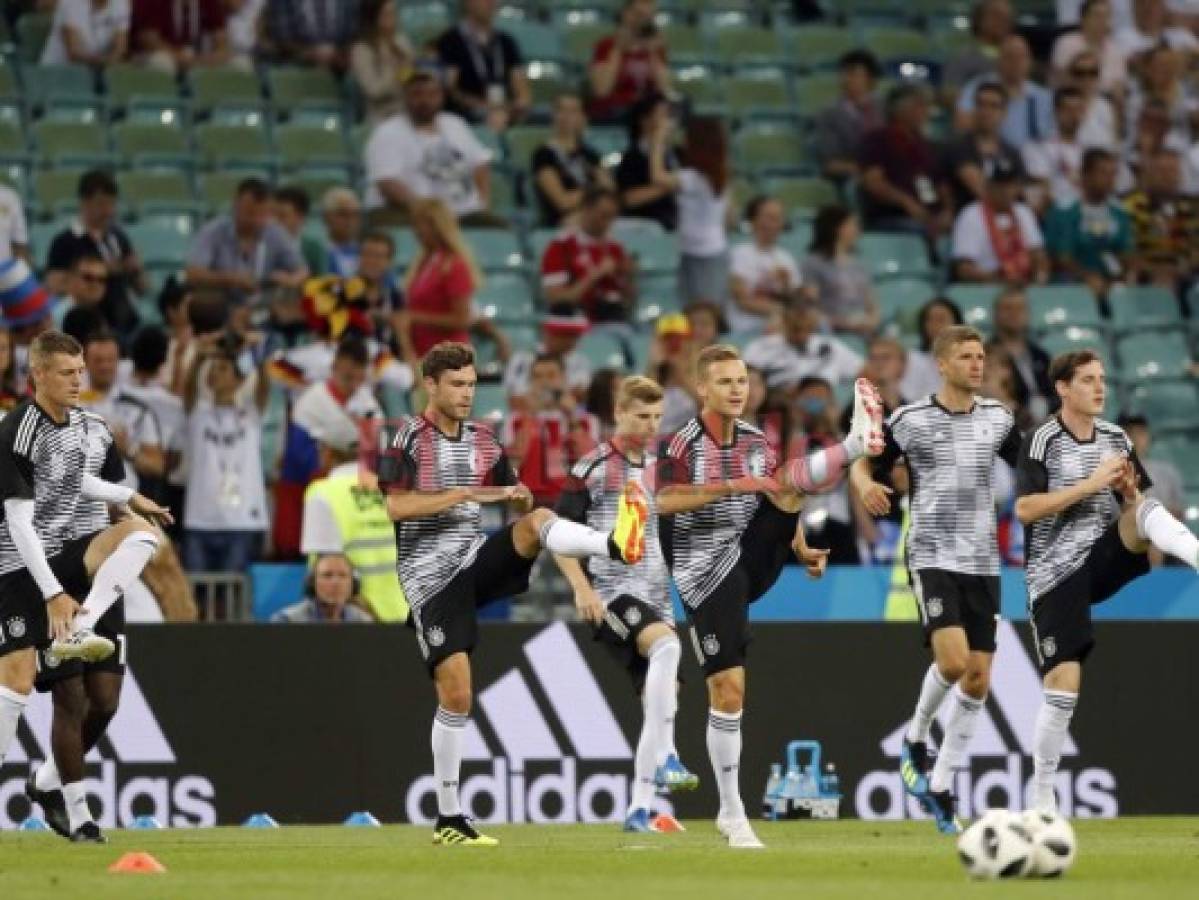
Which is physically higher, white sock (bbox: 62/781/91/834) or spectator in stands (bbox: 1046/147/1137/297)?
spectator in stands (bbox: 1046/147/1137/297)

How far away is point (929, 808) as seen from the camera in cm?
1641

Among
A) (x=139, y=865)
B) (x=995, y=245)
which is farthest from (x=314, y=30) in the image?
(x=139, y=865)

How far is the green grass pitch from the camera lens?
1209 cm

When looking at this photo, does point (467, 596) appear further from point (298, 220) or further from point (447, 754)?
point (298, 220)

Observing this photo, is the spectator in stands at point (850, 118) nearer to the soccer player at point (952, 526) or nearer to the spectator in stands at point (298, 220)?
the spectator in stands at point (298, 220)

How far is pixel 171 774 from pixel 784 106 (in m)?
10.4

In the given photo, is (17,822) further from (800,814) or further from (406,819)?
(800,814)

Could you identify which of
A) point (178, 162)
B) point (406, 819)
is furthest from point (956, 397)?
point (178, 162)

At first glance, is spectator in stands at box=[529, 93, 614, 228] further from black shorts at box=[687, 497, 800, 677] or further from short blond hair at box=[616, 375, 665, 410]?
black shorts at box=[687, 497, 800, 677]

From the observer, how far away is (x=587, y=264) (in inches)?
900

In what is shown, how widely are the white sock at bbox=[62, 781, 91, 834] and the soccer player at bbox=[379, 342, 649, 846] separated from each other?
1848mm

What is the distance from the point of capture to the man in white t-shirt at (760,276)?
2339 cm

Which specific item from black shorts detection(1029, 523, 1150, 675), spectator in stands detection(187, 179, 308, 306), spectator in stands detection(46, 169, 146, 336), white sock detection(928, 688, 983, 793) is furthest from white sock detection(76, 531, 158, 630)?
spectator in stands detection(187, 179, 308, 306)

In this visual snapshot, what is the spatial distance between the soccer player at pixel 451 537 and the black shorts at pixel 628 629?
1765 millimetres
